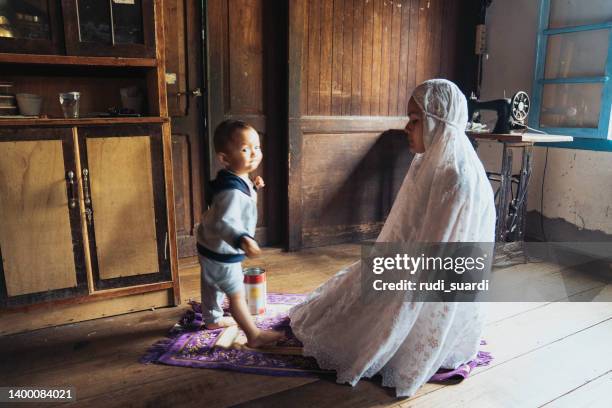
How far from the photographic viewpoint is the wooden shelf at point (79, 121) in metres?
1.89

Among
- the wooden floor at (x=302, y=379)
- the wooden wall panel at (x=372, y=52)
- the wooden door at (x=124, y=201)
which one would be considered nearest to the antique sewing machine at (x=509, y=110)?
the wooden wall panel at (x=372, y=52)

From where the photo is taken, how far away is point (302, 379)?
1741mm

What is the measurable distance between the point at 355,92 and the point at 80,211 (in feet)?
6.99

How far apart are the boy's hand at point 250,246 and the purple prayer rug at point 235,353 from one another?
19.0 inches

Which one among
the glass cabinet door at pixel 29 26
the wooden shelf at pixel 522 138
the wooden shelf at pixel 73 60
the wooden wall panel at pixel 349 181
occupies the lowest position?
the wooden wall panel at pixel 349 181

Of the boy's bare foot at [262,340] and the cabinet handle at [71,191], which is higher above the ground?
the cabinet handle at [71,191]

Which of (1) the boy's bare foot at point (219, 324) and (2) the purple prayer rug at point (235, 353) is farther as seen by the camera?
(1) the boy's bare foot at point (219, 324)

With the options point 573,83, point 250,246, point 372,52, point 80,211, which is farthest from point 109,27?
point 573,83

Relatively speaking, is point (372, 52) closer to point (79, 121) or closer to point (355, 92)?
point (355, 92)

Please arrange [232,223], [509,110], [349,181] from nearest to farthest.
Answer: [232,223]
[509,110]
[349,181]

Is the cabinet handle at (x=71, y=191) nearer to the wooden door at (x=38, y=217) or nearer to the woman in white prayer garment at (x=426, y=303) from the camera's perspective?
the wooden door at (x=38, y=217)

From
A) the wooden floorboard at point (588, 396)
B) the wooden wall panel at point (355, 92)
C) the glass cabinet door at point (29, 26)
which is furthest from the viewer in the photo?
the wooden wall panel at point (355, 92)

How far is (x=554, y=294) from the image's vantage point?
2.58 metres

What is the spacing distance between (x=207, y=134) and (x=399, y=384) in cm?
199
